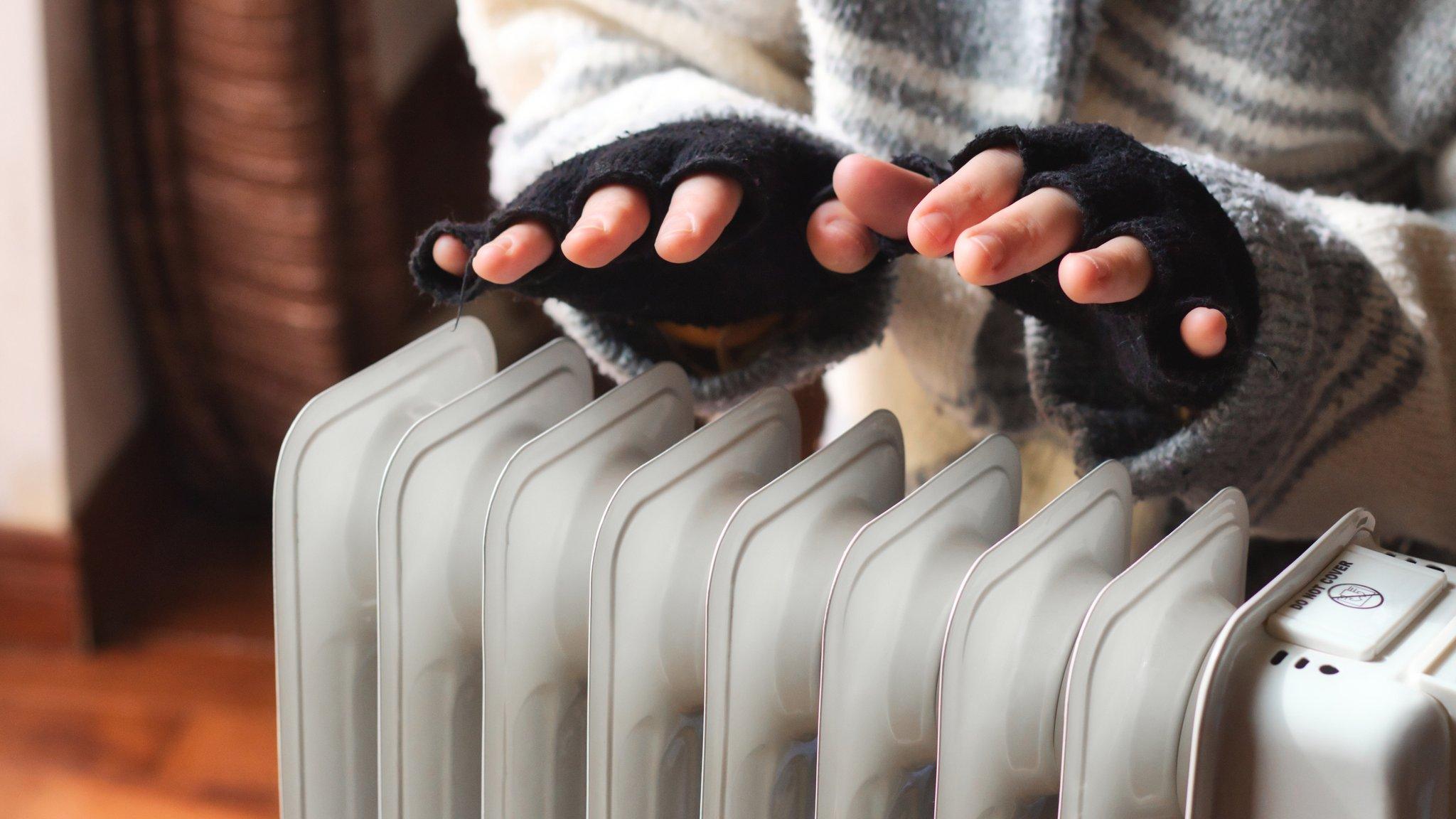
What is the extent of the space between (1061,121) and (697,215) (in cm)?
18

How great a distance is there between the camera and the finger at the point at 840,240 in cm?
44

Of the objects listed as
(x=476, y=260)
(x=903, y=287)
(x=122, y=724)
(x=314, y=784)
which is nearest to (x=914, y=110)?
(x=903, y=287)

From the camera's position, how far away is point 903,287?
0.54 m

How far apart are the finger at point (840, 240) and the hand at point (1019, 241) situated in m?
0.06

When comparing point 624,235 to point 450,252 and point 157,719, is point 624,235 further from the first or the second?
point 157,719

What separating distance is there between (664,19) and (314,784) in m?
0.38

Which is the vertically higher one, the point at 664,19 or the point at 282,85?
the point at 664,19

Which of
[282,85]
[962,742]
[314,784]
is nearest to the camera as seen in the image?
[962,742]

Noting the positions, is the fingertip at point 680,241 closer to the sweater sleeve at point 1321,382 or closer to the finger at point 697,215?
the finger at point 697,215

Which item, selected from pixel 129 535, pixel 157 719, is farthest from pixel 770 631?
pixel 129 535

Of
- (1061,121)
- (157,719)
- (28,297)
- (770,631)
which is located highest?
(1061,121)

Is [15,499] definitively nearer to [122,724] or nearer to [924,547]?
[122,724]

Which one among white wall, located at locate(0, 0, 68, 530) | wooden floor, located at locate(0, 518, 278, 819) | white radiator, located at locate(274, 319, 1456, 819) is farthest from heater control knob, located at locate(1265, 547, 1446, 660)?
white wall, located at locate(0, 0, 68, 530)

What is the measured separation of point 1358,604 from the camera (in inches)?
14.1
